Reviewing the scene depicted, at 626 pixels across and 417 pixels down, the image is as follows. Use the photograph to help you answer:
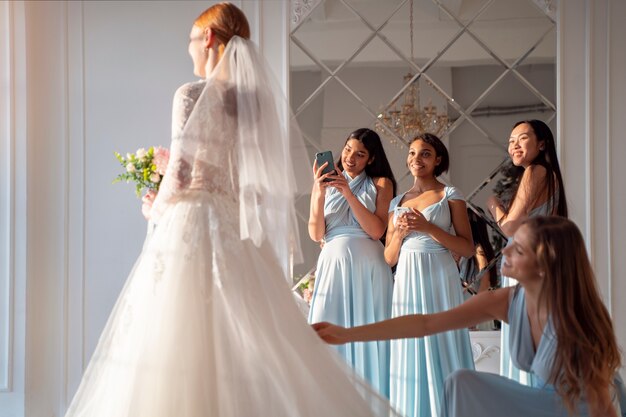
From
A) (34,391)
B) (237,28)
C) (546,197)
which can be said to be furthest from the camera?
(34,391)

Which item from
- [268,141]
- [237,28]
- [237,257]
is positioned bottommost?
[237,257]

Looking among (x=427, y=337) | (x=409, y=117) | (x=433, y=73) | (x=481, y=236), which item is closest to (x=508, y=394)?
(x=427, y=337)

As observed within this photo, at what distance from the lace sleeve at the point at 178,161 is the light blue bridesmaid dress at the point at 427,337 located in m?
1.34

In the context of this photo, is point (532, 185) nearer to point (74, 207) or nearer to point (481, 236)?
point (481, 236)

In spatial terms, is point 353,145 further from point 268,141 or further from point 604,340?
Answer: point 604,340

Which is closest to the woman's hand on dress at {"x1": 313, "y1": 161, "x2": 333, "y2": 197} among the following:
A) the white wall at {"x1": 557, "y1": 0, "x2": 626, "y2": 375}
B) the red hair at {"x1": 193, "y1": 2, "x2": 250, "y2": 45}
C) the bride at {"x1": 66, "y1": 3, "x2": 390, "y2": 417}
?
the bride at {"x1": 66, "y1": 3, "x2": 390, "y2": 417}

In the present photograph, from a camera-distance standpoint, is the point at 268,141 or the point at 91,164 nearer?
the point at 268,141

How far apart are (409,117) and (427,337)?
1.43m

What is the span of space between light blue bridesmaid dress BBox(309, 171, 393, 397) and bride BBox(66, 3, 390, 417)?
96 cm

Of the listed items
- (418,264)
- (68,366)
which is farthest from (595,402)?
(68,366)

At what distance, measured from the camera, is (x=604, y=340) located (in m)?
2.21

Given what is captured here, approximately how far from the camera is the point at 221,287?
101 inches

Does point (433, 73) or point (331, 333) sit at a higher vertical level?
point (433, 73)

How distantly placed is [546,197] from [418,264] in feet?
2.19
